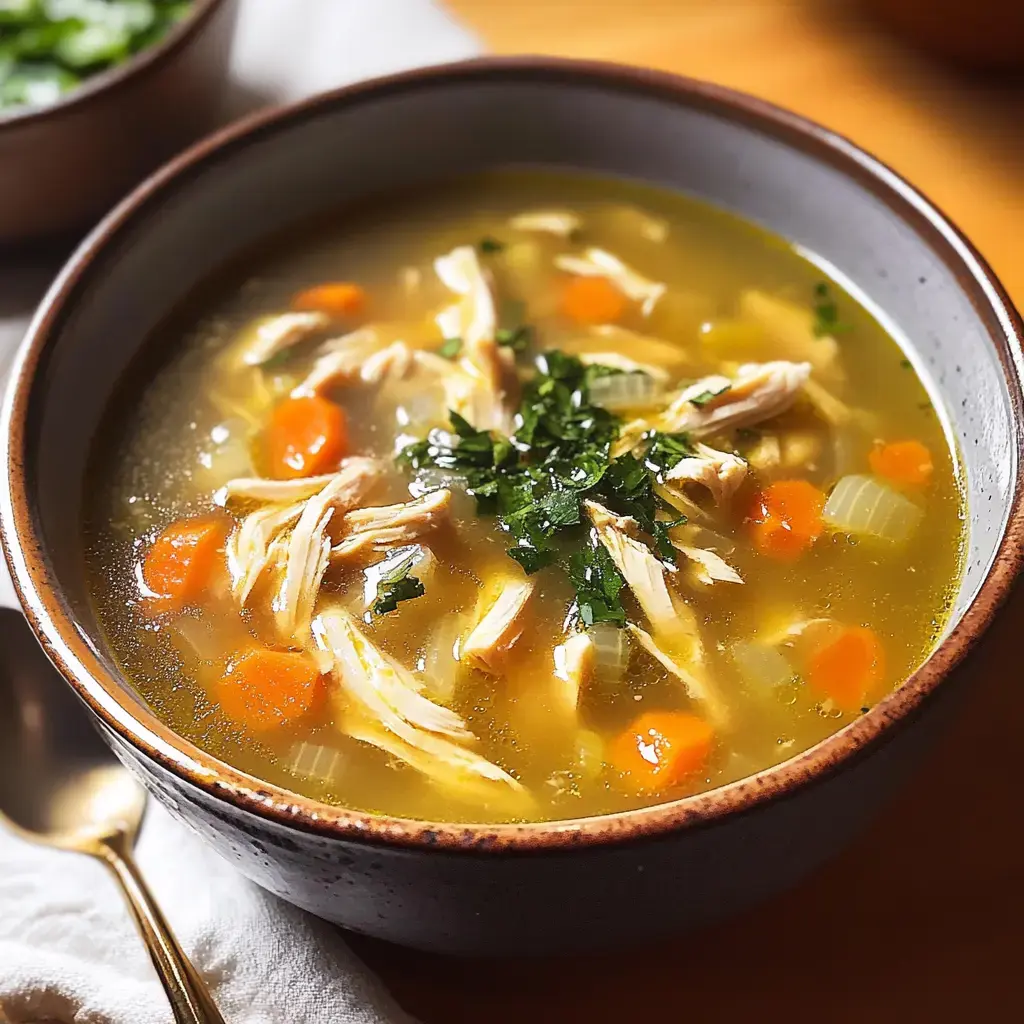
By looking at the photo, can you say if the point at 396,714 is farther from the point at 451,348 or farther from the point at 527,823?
the point at 451,348

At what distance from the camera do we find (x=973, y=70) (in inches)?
109

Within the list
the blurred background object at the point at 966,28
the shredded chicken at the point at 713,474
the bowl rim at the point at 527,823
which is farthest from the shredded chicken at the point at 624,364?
the blurred background object at the point at 966,28

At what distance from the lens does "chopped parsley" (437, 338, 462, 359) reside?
2055 mm

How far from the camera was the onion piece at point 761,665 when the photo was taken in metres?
1.62

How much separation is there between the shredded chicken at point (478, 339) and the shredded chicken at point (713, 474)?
0.29 m

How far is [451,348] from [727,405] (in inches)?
18.8

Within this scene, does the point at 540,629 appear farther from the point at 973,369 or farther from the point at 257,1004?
the point at 973,369

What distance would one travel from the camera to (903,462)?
→ 6.11 feet

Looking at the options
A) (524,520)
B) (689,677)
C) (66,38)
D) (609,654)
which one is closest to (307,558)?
(524,520)

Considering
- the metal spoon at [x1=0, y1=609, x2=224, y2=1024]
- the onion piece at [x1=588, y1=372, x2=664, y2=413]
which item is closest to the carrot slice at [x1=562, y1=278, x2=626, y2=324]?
the onion piece at [x1=588, y1=372, x2=664, y2=413]

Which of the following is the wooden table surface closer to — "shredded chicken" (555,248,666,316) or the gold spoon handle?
the gold spoon handle

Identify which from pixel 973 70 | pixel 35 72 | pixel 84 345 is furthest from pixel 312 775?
pixel 973 70

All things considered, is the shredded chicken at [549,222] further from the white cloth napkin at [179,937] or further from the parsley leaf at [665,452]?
the white cloth napkin at [179,937]

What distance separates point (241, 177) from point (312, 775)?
44.4 inches
